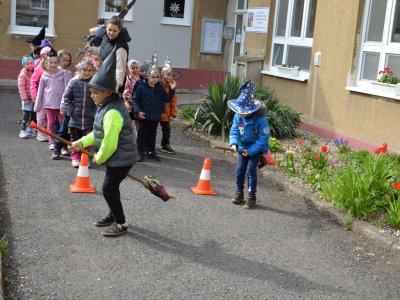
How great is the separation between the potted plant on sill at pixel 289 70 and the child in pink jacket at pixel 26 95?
5193 mm

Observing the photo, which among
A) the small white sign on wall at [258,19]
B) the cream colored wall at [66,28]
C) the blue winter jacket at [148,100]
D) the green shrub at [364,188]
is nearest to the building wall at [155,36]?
the cream colored wall at [66,28]

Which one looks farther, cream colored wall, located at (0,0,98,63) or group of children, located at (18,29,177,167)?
cream colored wall, located at (0,0,98,63)

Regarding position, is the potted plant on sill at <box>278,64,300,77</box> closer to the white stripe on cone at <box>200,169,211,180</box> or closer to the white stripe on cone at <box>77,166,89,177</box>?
the white stripe on cone at <box>200,169,211,180</box>

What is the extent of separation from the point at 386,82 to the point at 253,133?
11.5ft

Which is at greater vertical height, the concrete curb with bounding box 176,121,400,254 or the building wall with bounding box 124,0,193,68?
the building wall with bounding box 124,0,193,68

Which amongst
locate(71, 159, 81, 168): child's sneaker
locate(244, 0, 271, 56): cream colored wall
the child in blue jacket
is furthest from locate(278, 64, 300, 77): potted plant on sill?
locate(71, 159, 81, 168): child's sneaker

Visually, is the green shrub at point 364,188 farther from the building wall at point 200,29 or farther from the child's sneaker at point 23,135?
the building wall at point 200,29

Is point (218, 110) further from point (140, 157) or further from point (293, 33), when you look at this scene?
point (293, 33)

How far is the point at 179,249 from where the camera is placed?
496 cm

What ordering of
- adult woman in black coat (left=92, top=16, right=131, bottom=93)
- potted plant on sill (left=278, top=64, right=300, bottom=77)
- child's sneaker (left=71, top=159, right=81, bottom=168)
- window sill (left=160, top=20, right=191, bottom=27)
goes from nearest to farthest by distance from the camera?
adult woman in black coat (left=92, top=16, right=131, bottom=93) → child's sneaker (left=71, top=159, right=81, bottom=168) → potted plant on sill (left=278, top=64, right=300, bottom=77) → window sill (left=160, top=20, right=191, bottom=27)

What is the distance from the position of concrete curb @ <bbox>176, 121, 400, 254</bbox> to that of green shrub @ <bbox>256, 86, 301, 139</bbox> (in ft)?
4.23

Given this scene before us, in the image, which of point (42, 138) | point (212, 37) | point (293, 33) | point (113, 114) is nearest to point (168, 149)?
point (42, 138)

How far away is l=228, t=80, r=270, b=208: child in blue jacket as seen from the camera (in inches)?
243

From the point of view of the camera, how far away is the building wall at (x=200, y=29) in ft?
51.9
